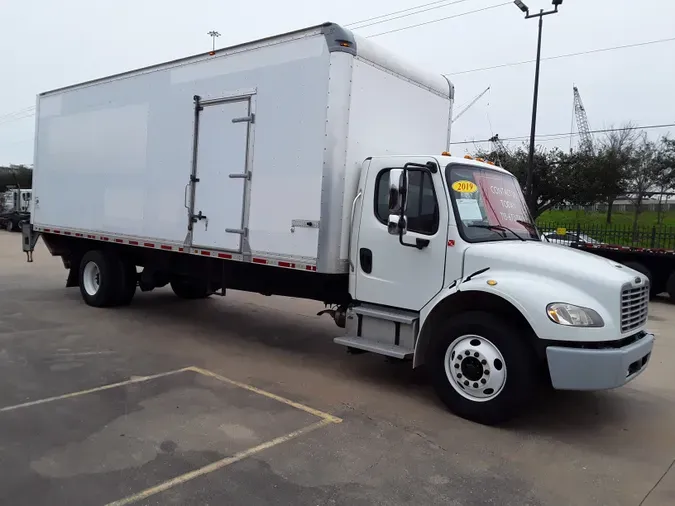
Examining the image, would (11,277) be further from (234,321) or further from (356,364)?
(356,364)

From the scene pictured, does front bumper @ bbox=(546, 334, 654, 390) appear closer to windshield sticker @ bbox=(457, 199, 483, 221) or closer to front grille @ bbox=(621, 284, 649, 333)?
front grille @ bbox=(621, 284, 649, 333)

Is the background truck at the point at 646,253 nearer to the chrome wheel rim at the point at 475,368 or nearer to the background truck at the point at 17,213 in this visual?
the chrome wheel rim at the point at 475,368

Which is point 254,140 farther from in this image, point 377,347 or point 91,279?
point 91,279

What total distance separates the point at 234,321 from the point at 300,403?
424 centimetres

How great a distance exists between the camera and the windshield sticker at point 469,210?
560 centimetres

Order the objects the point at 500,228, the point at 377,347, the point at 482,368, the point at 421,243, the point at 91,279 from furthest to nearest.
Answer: the point at 91,279, the point at 377,347, the point at 500,228, the point at 421,243, the point at 482,368

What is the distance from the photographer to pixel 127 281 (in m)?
9.85

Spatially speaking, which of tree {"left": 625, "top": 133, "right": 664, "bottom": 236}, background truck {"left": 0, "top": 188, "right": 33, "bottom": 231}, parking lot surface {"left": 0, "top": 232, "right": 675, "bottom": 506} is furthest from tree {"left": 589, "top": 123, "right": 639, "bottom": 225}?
background truck {"left": 0, "top": 188, "right": 33, "bottom": 231}

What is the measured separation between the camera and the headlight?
4.70 metres

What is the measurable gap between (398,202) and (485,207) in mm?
919

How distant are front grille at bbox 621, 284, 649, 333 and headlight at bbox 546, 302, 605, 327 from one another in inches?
13.0

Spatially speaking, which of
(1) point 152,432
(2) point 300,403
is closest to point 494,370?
(2) point 300,403

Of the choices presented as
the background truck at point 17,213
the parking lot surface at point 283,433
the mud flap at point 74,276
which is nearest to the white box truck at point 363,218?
the parking lot surface at point 283,433

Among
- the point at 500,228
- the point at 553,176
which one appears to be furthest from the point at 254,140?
the point at 553,176
